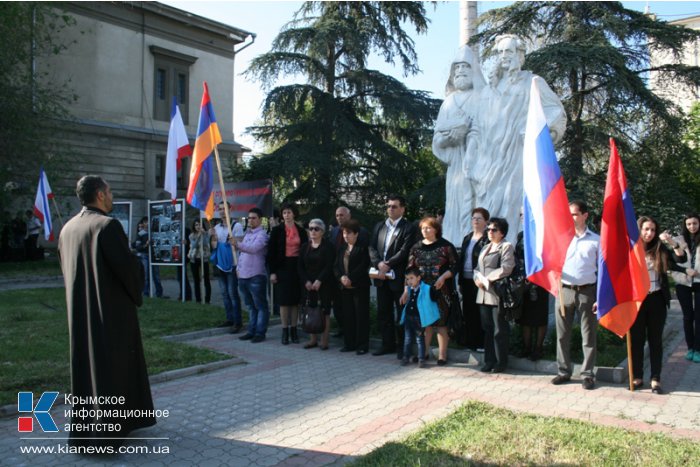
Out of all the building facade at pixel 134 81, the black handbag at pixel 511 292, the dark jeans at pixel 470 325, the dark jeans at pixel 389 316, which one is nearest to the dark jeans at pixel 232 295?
the dark jeans at pixel 389 316

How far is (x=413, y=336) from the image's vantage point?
23.1ft

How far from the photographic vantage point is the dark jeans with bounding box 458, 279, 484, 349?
726 cm

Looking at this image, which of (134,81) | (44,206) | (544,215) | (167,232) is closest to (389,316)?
(544,215)

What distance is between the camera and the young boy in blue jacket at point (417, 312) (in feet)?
22.2

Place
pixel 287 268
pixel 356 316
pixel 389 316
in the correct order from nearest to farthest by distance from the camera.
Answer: pixel 389 316, pixel 356 316, pixel 287 268

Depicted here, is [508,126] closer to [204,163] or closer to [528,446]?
[204,163]

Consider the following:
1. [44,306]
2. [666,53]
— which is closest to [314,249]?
[44,306]

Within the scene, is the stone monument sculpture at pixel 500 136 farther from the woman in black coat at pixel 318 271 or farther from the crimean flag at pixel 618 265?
the crimean flag at pixel 618 265

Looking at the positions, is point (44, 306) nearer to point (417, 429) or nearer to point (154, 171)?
point (417, 429)

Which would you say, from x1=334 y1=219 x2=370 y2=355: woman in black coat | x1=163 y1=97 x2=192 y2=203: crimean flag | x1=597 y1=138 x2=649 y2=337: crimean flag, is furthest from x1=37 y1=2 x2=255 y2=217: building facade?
x1=597 y1=138 x2=649 y2=337: crimean flag

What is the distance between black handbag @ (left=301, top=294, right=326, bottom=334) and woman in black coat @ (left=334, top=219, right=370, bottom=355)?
31 cm

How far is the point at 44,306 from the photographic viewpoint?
11.5m

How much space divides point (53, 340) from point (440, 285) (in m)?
5.33

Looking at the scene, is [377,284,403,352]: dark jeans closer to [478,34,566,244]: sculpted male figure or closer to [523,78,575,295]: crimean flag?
[478,34,566,244]: sculpted male figure
